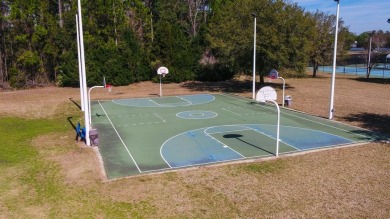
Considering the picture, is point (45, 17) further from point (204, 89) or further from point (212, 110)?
point (212, 110)

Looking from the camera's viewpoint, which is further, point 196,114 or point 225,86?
point 225,86

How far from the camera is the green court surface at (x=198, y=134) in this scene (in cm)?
1344

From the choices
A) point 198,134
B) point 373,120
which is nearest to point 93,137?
point 198,134

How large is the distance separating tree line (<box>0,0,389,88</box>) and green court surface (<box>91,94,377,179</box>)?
7.30 metres

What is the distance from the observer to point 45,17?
35.8 m

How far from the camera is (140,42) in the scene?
40594mm

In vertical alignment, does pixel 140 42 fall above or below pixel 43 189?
above

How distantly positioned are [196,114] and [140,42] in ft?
69.9

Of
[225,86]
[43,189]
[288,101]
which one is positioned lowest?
[43,189]

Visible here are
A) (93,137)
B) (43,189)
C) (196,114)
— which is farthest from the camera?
(196,114)

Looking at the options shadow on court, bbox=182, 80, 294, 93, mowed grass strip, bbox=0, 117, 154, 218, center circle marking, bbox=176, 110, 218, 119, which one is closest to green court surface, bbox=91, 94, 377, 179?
center circle marking, bbox=176, 110, 218, 119

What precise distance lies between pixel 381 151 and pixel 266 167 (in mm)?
5095

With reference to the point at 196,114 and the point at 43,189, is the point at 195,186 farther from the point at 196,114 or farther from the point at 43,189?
the point at 196,114

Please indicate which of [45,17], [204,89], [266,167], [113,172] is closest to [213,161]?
[266,167]
